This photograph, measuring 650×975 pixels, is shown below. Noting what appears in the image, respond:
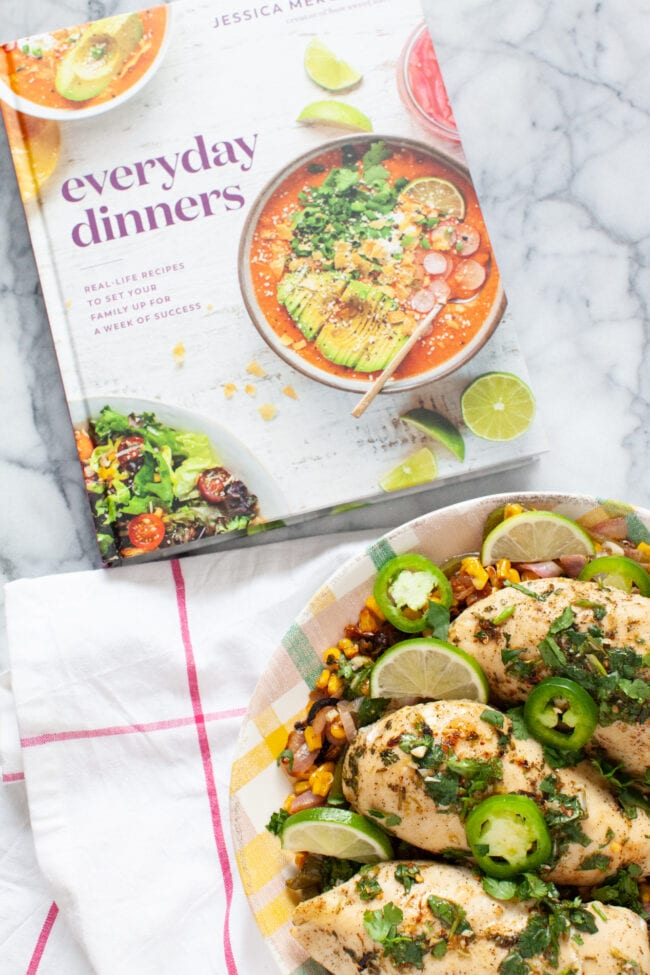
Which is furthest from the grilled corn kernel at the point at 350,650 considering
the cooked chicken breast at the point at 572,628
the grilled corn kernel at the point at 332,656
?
the cooked chicken breast at the point at 572,628

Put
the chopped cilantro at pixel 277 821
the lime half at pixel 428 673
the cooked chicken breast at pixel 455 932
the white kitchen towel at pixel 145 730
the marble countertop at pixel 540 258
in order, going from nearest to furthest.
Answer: the cooked chicken breast at pixel 455 932 → the lime half at pixel 428 673 → the chopped cilantro at pixel 277 821 → the white kitchen towel at pixel 145 730 → the marble countertop at pixel 540 258

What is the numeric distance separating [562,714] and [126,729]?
128cm

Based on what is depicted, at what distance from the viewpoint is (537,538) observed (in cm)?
247

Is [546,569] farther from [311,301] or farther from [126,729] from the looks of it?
[126,729]

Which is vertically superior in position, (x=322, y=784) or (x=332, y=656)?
(x=332, y=656)

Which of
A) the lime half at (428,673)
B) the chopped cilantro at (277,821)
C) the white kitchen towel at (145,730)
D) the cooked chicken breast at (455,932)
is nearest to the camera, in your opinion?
the cooked chicken breast at (455,932)

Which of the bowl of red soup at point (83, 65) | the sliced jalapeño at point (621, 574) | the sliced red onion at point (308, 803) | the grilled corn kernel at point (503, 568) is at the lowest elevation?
the sliced red onion at point (308, 803)

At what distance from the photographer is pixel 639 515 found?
2.45m

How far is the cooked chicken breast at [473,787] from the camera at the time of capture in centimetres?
214

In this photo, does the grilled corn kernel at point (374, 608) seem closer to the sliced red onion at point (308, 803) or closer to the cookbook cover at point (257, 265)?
the cookbook cover at point (257, 265)

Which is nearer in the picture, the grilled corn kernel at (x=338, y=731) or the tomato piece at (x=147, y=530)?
the grilled corn kernel at (x=338, y=731)

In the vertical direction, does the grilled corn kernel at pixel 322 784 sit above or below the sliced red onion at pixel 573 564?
below

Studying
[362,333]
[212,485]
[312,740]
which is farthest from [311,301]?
[312,740]

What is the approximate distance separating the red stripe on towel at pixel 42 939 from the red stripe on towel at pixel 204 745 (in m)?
0.50
